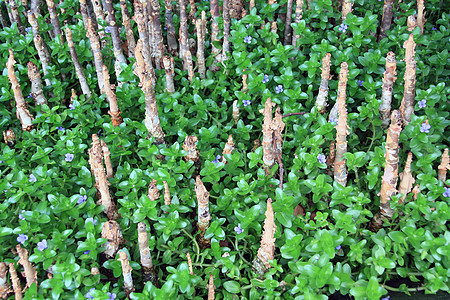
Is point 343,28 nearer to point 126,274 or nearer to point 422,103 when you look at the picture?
point 422,103

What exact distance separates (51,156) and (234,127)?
1.31 m

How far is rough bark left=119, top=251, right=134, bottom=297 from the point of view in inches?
91.7

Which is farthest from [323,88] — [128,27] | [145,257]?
[145,257]

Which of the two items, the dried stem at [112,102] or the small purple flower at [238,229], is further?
the dried stem at [112,102]

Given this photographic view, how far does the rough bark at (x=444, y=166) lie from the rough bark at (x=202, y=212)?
1431mm

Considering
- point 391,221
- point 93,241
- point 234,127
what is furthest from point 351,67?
point 93,241

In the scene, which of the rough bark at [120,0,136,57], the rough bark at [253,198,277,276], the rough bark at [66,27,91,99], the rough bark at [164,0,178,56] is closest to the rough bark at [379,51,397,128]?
the rough bark at [253,198,277,276]

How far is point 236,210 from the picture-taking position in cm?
274

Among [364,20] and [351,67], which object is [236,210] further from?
[364,20]

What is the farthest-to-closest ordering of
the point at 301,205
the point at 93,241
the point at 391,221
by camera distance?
the point at 301,205
the point at 391,221
the point at 93,241

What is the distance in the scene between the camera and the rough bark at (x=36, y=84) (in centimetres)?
339

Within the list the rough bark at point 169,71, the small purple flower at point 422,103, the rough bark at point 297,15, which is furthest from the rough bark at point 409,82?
the rough bark at point 169,71

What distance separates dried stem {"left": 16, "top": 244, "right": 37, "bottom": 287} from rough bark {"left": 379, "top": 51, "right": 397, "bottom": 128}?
237 centimetres

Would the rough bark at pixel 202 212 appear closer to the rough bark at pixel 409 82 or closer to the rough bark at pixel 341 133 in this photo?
the rough bark at pixel 341 133
